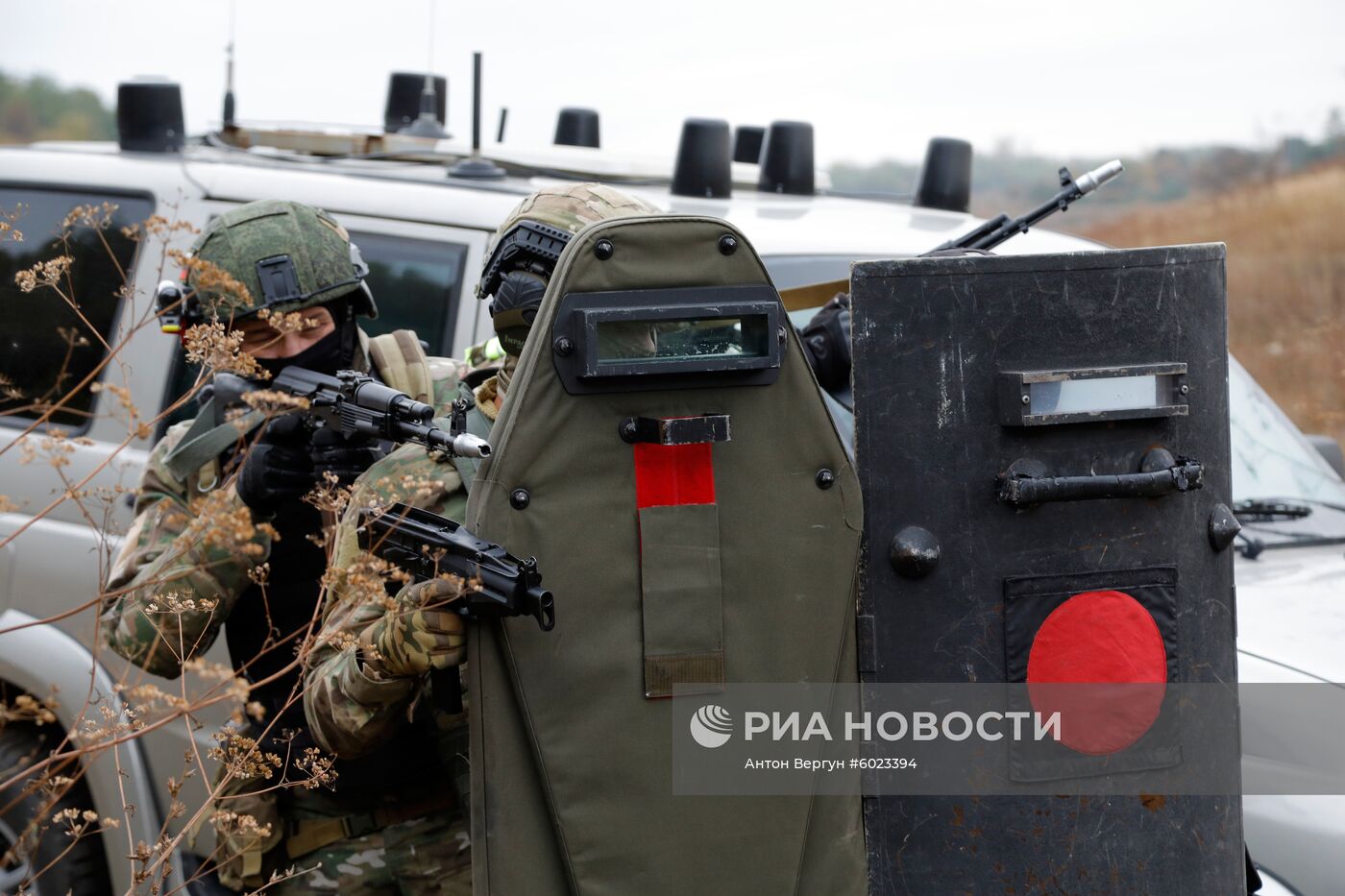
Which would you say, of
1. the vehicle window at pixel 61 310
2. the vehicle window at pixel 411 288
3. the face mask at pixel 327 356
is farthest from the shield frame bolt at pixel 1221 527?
the vehicle window at pixel 61 310

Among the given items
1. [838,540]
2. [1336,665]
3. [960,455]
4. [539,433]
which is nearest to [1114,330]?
[960,455]

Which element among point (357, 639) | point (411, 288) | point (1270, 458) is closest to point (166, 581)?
point (357, 639)

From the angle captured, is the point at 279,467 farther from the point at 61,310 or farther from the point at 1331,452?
the point at 1331,452

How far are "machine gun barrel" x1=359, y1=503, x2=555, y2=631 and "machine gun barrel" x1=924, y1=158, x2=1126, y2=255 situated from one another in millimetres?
1657

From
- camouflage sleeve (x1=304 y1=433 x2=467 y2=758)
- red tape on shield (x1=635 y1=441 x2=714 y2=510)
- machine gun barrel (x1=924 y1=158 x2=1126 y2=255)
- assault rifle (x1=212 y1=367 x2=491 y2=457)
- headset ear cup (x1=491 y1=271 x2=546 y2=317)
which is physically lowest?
camouflage sleeve (x1=304 y1=433 x2=467 y2=758)

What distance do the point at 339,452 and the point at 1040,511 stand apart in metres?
1.27

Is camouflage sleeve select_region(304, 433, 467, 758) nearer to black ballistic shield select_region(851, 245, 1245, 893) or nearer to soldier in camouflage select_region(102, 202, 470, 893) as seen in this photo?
soldier in camouflage select_region(102, 202, 470, 893)

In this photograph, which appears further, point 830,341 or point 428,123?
point 428,123

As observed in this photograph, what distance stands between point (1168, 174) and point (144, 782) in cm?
2608

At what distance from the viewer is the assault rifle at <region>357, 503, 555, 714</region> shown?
6.33 ft

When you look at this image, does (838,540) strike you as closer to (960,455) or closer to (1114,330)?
(960,455)

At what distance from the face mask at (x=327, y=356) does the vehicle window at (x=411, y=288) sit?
54cm

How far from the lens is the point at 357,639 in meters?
2.17

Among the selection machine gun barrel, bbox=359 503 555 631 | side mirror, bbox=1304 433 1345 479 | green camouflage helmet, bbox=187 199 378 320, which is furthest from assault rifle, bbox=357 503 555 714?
side mirror, bbox=1304 433 1345 479
